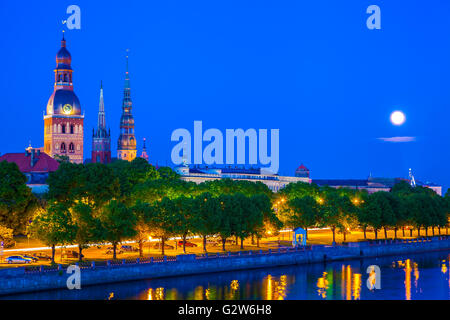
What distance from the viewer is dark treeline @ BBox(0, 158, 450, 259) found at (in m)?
93.1

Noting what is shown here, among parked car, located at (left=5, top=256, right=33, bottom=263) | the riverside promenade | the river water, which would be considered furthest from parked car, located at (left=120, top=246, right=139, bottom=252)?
parked car, located at (left=5, top=256, right=33, bottom=263)

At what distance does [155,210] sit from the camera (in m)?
102

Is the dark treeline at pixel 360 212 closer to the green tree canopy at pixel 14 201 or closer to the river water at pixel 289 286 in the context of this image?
the river water at pixel 289 286

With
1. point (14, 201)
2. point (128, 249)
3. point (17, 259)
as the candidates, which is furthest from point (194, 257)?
point (14, 201)

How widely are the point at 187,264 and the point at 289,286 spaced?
1283cm

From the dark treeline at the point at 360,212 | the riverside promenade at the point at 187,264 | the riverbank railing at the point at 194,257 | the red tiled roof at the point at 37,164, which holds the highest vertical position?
the red tiled roof at the point at 37,164

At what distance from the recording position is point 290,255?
109 meters

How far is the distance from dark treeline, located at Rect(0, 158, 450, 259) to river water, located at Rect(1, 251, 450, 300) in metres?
8.87

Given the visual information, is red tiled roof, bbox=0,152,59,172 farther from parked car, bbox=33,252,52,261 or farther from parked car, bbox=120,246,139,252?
parked car, bbox=33,252,52,261

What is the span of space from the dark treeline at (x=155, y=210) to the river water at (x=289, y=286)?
8.87 meters

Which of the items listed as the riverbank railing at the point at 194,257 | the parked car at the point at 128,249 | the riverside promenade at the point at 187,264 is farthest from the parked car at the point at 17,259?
the parked car at the point at 128,249

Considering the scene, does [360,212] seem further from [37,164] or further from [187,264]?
[37,164]

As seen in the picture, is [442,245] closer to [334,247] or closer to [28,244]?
[334,247]

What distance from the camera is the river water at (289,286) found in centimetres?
8081
